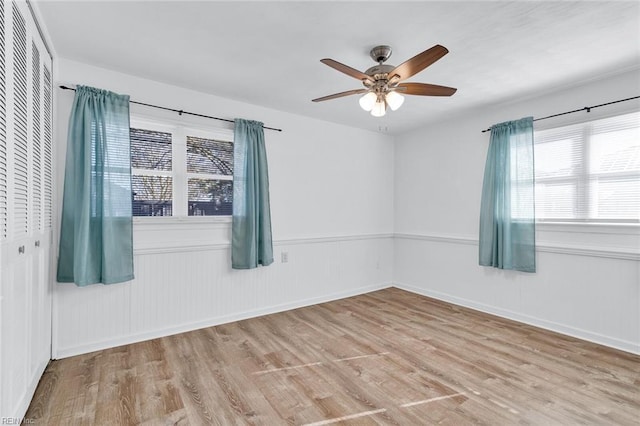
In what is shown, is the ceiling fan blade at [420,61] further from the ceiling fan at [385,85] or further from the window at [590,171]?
the window at [590,171]

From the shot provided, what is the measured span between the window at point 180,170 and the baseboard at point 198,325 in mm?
1194

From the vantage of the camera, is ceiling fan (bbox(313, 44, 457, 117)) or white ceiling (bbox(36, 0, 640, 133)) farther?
ceiling fan (bbox(313, 44, 457, 117))

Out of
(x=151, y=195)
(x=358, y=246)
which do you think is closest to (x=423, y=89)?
(x=151, y=195)

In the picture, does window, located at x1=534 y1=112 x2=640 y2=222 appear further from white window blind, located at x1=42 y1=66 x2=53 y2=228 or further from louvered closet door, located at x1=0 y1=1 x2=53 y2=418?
white window blind, located at x1=42 y1=66 x2=53 y2=228

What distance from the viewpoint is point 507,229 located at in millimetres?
3578

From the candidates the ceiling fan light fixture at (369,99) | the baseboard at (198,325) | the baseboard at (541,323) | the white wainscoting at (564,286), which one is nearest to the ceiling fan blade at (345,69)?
the ceiling fan light fixture at (369,99)

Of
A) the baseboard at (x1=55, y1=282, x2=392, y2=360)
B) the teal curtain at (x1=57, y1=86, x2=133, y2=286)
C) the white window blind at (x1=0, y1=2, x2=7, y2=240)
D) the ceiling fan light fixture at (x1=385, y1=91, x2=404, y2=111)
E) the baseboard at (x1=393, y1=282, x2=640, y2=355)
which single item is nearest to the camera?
the white window blind at (x1=0, y1=2, x2=7, y2=240)

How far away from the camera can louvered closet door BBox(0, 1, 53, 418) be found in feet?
5.00

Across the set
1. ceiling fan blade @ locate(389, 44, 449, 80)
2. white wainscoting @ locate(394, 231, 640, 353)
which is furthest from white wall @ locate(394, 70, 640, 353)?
ceiling fan blade @ locate(389, 44, 449, 80)

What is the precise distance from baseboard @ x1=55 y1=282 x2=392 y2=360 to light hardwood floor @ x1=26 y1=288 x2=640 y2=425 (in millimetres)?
84

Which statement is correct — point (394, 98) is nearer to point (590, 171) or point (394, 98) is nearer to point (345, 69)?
point (345, 69)

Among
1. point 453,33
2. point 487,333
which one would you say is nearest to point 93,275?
point 453,33

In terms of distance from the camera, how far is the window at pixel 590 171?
2.89 metres

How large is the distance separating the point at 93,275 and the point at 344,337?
7.83 feet
